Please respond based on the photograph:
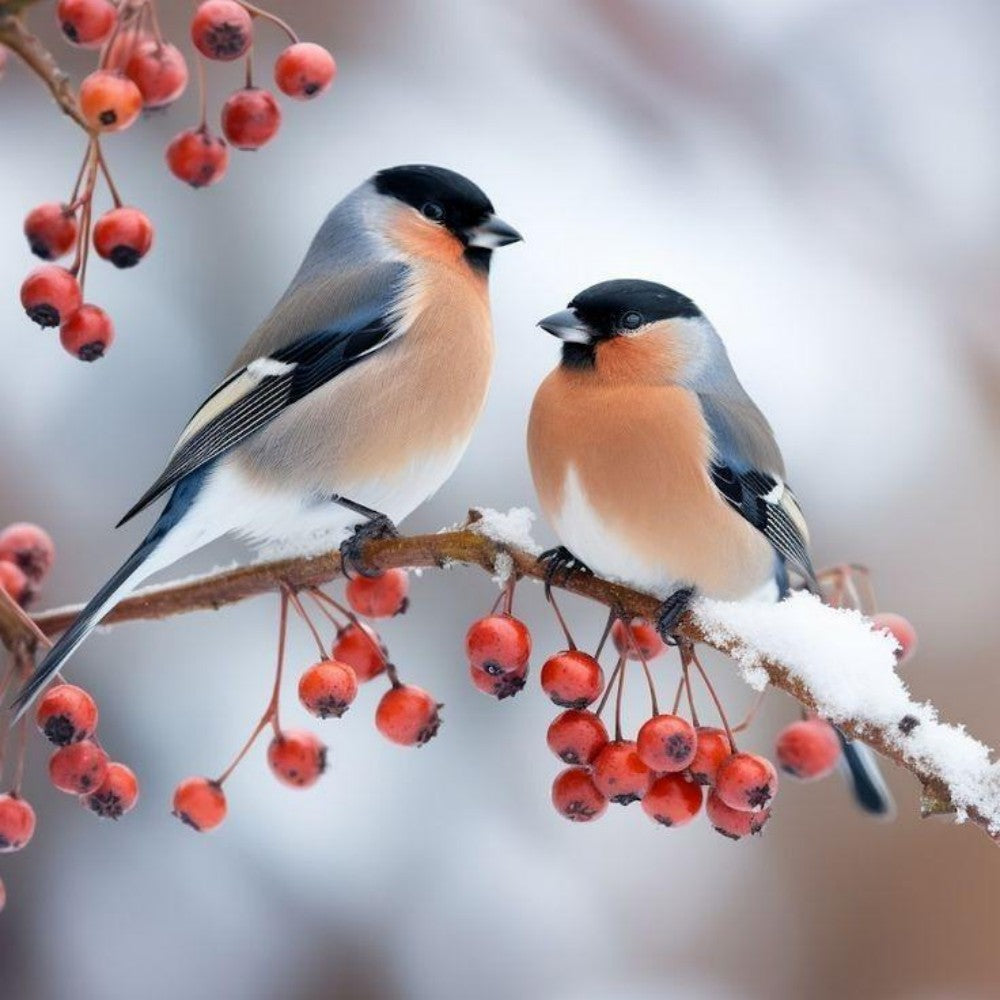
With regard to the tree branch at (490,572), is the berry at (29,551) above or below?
below

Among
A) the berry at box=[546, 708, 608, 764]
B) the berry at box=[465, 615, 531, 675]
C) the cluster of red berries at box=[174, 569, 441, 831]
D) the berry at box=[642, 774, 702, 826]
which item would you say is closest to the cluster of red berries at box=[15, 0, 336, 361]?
the cluster of red berries at box=[174, 569, 441, 831]

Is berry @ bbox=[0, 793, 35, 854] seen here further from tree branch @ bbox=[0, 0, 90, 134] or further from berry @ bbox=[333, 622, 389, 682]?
tree branch @ bbox=[0, 0, 90, 134]

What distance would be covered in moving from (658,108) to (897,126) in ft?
1.63

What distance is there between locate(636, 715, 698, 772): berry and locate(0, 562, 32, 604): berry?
912 mm

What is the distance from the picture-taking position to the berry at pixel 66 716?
5.42 ft

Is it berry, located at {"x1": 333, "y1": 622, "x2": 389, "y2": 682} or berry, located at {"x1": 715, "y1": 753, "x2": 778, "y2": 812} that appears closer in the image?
berry, located at {"x1": 715, "y1": 753, "x2": 778, "y2": 812}

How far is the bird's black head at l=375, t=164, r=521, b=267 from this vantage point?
237cm

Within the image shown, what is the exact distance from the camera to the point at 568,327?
7.24 ft

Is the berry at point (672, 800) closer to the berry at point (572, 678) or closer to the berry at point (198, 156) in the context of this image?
the berry at point (572, 678)

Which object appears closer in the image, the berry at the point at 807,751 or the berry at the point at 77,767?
the berry at the point at 77,767

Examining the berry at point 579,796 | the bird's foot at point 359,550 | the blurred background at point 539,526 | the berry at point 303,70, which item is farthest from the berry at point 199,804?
the blurred background at point 539,526

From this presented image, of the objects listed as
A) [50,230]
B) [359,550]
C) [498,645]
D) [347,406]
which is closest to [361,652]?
[359,550]

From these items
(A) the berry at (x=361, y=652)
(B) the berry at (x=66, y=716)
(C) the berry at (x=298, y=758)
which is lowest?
(B) the berry at (x=66, y=716)

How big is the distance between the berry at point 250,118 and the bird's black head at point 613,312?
25.4 inches
